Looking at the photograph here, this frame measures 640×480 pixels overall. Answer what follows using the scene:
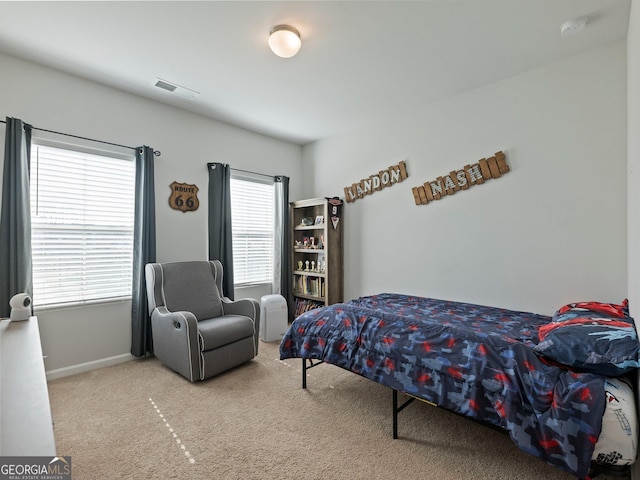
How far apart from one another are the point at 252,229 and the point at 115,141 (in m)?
1.81

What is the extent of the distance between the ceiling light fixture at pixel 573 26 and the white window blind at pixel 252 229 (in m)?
3.35

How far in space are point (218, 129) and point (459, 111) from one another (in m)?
2.76

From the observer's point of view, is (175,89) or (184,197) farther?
(184,197)

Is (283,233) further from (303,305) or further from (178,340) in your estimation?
(178,340)

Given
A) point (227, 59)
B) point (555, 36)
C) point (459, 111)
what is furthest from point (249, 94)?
point (555, 36)

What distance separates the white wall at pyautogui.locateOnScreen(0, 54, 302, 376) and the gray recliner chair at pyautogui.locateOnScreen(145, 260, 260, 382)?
392 mm

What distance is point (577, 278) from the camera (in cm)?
254

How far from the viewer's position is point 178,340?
274 centimetres

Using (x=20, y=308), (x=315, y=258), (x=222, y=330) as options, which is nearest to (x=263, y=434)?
(x=222, y=330)

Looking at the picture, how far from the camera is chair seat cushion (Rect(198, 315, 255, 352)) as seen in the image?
272 centimetres

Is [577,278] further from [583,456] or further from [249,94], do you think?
[249,94]

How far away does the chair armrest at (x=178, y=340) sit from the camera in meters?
2.65

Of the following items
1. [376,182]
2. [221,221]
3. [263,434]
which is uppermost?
[376,182]

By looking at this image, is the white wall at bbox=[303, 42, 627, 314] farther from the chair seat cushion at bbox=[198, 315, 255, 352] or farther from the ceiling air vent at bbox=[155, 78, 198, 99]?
the ceiling air vent at bbox=[155, 78, 198, 99]
